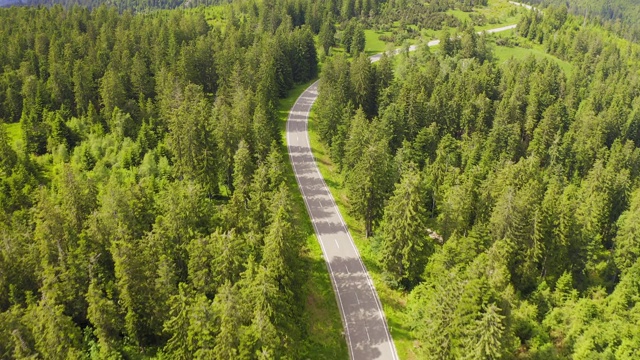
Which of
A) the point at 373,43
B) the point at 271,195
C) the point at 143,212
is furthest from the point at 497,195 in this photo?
the point at 373,43

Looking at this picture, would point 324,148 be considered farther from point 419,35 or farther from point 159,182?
point 419,35

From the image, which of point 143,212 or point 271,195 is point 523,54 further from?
point 143,212

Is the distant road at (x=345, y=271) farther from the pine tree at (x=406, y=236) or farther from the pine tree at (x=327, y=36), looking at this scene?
the pine tree at (x=327, y=36)

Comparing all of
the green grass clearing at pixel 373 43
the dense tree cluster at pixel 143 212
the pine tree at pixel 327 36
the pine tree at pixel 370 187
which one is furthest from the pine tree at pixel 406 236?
the green grass clearing at pixel 373 43

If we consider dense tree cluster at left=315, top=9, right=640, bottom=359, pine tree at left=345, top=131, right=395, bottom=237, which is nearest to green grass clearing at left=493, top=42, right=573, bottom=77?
dense tree cluster at left=315, top=9, right=640, bottom=359

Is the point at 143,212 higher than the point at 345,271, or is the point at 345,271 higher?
the point at 143,212

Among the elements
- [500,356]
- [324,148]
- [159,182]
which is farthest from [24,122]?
[500,356]

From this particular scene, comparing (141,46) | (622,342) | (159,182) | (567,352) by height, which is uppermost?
(141,46)
